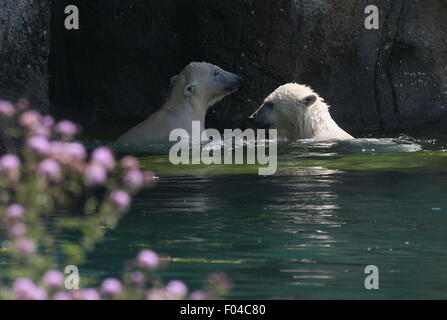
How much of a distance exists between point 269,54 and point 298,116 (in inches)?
99.9

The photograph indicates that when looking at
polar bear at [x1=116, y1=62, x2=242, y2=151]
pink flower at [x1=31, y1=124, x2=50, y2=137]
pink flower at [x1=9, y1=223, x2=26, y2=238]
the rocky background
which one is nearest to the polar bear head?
polar bear at [x1=116, y1=62, x2=242, y2=151]

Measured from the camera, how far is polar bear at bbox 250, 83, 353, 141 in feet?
37.2

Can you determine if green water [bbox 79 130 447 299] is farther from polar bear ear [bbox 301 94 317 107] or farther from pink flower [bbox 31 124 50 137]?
pink flower [bbox 31 124 50 137]

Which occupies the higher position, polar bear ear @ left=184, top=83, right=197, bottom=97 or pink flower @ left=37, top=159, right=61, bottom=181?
polar bear ear @ left=184, top=83, right=197, bottom=97

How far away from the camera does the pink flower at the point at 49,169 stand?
9.27 feet

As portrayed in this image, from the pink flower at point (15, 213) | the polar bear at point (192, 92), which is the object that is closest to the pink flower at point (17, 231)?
the pink flower at point (15, 213)

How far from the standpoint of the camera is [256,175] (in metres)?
9.27

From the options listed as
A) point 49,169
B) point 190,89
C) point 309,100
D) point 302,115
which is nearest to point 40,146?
point 49,169

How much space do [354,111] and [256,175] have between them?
509 centimetres

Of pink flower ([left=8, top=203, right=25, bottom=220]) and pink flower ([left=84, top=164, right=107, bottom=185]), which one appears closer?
pink flower ([left=84, top=164, right=107, bottom=185])

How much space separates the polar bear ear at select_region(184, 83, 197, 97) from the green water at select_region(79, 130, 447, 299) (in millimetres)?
2838

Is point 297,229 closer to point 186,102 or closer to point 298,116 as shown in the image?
point 298,116
